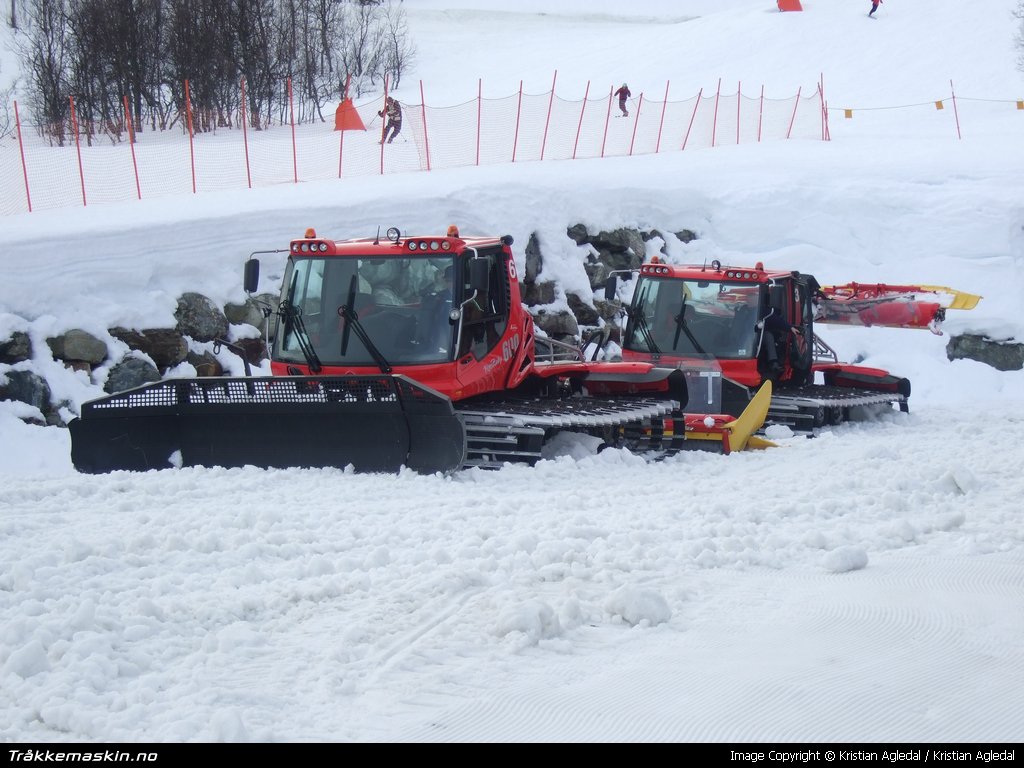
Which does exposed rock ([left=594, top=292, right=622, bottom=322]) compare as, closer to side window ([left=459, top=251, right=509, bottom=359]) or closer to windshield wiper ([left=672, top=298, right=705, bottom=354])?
windshield wiper ([left=672, top=298, right=705, bottom=354])

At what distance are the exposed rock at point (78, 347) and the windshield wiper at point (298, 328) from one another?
15.2ft

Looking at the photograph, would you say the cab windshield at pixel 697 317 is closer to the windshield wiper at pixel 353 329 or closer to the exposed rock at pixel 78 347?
the windshield wiper at pixel 353 329

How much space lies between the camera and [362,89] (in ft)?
160

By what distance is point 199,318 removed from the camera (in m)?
14.9

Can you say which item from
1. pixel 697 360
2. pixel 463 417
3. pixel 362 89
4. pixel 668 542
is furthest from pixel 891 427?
pixel 362 89

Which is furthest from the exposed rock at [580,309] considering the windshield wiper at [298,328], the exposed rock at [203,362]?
the windshield wiper at [298,328]

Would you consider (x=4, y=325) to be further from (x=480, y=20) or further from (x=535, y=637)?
(x=480, y=20)

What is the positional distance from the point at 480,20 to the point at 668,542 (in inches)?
2777

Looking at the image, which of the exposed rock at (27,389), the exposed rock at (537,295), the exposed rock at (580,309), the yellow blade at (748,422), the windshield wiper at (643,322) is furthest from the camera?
the exposed rock at (580,309)

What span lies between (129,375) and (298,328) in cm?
464

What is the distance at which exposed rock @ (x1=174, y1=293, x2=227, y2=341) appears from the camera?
14.8 m

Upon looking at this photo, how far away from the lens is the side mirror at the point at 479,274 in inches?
385

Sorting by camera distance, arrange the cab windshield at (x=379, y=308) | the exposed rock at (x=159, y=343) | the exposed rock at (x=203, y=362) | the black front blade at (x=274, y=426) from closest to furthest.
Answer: the black front blade at (x=274, y=426) < the cab windshield at (x=379, y=308) < the exposed rock at (x=159, y=343) < the exposed rock at (x=203, y=362)

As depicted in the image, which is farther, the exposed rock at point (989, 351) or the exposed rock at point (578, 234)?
the exposed rock at point (578, 234)
